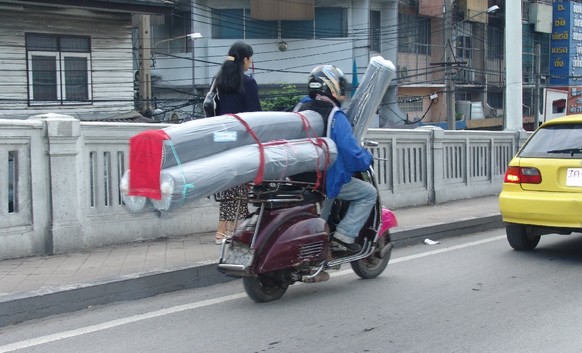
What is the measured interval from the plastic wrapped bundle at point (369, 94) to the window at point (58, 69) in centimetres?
1211

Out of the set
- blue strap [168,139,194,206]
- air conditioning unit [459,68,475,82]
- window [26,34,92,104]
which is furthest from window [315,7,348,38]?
blue strap [168,139,194,206]

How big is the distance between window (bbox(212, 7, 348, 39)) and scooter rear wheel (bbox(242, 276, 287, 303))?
2324 centimetres

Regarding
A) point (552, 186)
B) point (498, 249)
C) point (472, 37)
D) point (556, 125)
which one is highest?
point (472, 37)

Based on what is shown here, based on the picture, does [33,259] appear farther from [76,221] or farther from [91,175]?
[91,175]

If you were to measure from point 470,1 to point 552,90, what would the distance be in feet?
22.3

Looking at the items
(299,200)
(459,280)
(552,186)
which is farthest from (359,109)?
(552,186)

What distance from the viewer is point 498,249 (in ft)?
28.8

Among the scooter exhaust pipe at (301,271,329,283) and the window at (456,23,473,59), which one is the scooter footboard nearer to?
the scooter exhaust pipe at (301,271,329,283)

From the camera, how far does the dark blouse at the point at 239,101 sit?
7602 mm

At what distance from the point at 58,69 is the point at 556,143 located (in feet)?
41.2

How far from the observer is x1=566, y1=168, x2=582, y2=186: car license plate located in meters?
7.54

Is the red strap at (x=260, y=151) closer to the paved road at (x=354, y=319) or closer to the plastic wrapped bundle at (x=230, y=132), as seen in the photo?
the plastic wrapped bundle at (x=230, y=132)

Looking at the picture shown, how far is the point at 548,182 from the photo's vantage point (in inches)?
305

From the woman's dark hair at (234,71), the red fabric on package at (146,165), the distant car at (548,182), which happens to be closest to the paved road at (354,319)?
the distant car at (548,182)
